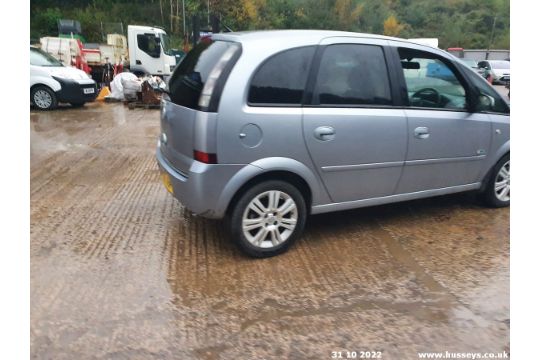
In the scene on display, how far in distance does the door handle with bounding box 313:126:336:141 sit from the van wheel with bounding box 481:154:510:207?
2116mm

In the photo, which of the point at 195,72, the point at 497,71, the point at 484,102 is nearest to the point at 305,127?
the point at 195,72

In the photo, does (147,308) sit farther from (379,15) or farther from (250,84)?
(379,15)

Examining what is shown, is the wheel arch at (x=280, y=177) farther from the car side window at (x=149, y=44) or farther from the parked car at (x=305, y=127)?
the car side window at (x=149, y=44)

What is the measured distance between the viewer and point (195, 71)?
3.37m

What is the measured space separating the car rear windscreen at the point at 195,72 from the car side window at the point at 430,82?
1626mm

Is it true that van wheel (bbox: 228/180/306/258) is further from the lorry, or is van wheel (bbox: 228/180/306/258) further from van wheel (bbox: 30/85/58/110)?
the lorry

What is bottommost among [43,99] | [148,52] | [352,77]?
[352,77]

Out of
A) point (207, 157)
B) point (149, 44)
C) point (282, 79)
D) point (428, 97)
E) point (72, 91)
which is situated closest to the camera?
point (207, 157)

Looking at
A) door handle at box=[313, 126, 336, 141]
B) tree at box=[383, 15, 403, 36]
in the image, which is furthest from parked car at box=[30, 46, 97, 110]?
tree at box=[383, 15, 403, 36]

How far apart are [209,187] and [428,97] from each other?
2195 millimetres

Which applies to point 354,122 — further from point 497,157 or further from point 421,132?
point 497,157

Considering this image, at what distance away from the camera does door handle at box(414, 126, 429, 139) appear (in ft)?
12.2
